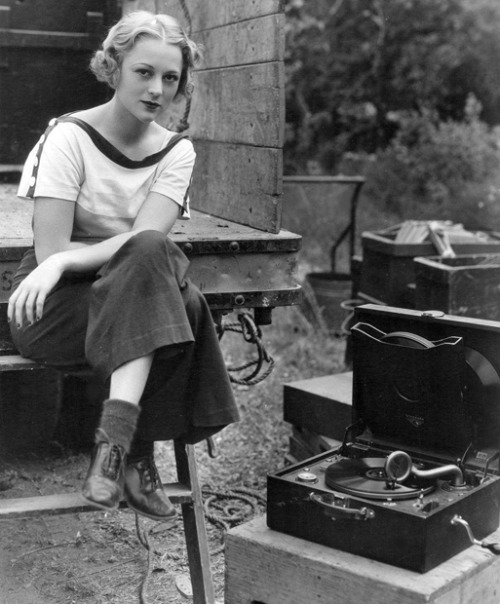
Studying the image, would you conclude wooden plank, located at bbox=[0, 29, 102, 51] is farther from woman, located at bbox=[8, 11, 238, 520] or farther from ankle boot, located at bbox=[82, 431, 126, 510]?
ankle boot, located at bbox=[82, 431, 126, 510]

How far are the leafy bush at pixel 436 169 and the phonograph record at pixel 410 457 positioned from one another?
775cm

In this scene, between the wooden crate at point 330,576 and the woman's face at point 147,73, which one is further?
the woman's face at point 147,73

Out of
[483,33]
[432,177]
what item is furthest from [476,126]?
[483,33]

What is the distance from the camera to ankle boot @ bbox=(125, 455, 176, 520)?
273cm

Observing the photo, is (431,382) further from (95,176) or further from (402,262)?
(402,262)

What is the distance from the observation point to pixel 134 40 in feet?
9.64

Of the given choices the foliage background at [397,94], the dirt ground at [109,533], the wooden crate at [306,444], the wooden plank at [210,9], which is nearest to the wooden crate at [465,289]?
the wooden crate at [306,444]

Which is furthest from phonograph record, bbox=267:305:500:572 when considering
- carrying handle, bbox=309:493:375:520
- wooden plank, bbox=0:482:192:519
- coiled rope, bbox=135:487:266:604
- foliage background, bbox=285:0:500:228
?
foliage background, bbox=285:0:500:228

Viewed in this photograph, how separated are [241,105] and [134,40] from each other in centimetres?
84

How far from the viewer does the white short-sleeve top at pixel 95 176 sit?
9.59 ft

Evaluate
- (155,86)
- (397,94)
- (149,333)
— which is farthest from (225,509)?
(397,94)

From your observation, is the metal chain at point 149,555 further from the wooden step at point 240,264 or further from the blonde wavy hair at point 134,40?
the blonde wavy hair at point 134,40

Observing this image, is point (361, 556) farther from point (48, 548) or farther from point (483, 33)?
point (483, 33)

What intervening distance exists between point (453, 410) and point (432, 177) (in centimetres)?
900
